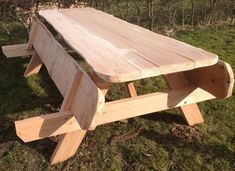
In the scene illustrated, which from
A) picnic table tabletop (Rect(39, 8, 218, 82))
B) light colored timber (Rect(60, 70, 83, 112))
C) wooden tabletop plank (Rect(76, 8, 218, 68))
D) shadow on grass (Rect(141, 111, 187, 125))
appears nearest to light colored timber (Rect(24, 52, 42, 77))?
picnic table tabletop (Rect(39, 8, 218, 82))

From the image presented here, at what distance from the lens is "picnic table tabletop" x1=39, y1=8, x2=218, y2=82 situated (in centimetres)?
234

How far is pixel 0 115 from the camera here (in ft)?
12.9

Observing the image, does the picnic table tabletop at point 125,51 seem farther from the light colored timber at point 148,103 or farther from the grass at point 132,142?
the grass at point 132,142

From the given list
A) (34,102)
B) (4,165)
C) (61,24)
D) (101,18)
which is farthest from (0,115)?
(101,18)

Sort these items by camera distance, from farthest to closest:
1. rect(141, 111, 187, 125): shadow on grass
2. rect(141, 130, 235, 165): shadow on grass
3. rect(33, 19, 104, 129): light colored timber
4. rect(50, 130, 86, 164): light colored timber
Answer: rect(141, 111, 187, 125): shadow on grass, rect(141, 130, 235, 165): shadow on grass, rect(50, 130, 86, 164): light colored timber, rect(33, 19, 104, 129): light colored timber

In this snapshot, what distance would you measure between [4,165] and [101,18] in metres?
2.04

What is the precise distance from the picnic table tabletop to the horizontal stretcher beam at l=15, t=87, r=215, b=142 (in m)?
0.40

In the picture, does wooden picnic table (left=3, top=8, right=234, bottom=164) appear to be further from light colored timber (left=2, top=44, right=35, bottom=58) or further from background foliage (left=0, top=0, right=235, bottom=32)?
background foliage (left=0, top=0, right=235, bottom=32)

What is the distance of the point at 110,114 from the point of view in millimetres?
2766

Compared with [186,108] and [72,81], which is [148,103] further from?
[186,108]

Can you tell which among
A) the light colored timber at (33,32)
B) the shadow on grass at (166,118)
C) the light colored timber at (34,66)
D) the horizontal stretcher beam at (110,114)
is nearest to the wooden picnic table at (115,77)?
the horizontal stretcher beam at (110,114)

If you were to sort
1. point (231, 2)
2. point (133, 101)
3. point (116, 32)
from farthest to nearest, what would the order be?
point (231, 2) → point (116, 32) → point (133, 101)

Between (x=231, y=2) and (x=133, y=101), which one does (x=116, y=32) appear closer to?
(x=133, y=101)

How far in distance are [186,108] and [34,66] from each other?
2358 mm
